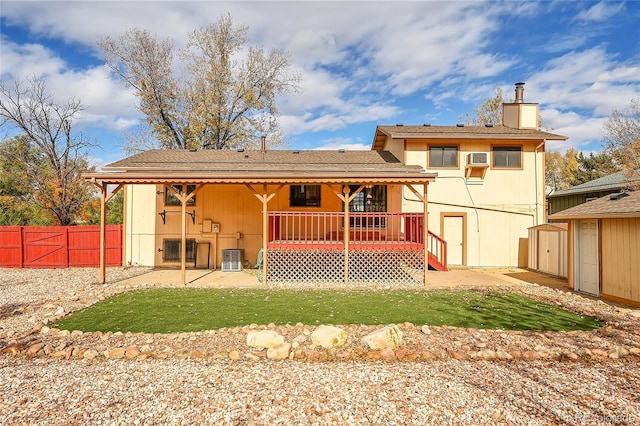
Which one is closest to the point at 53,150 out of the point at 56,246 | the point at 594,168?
the point at 56,246

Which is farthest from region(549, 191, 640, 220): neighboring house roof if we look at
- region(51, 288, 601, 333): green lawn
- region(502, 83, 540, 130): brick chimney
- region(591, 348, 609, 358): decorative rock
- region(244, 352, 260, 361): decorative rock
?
region(244, 352, 260, 361): decorative rock

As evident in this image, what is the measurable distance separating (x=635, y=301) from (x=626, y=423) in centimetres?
599

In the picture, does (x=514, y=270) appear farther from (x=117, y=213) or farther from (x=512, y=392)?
(x=117, y=213)

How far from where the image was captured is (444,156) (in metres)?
13.4

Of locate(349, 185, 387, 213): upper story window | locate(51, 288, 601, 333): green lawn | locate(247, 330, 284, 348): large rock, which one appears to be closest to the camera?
locate(247, 330, 284, 348): large rock

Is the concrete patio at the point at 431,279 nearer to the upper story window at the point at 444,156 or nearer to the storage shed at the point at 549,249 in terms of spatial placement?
the storage shed at the point at 549,249

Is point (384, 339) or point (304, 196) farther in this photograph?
point (304, 196)

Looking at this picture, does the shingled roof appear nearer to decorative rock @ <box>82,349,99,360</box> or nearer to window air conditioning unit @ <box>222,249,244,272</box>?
window air conditioning unit @ <box>222,249,244,272</box>

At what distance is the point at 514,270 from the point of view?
41.0ft

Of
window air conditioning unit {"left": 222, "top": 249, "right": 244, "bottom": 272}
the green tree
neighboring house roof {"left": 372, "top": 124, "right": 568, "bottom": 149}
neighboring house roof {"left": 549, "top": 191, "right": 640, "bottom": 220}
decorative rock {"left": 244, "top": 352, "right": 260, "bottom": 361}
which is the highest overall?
the green tree

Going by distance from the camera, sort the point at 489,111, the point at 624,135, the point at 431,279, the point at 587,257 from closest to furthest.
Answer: the point at 587,257 → the point at 431,279 → the point at 624,135 → the point at 489,111

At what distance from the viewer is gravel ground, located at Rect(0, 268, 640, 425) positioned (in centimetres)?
337

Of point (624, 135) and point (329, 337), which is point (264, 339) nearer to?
point (329, 337)

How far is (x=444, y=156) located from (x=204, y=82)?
1615cm
